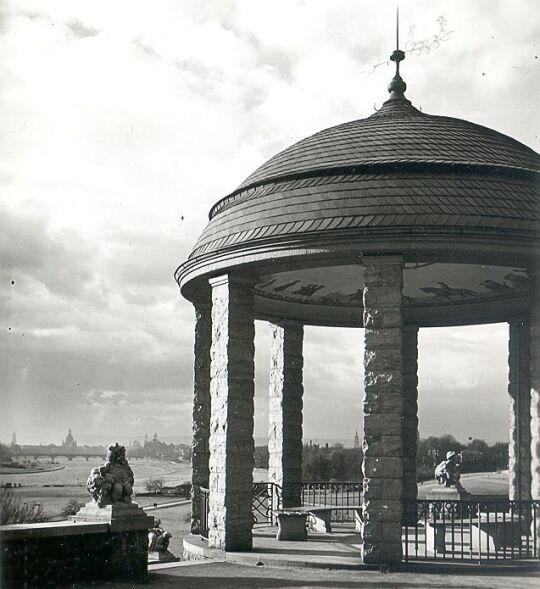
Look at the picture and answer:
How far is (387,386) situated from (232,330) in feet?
10.8

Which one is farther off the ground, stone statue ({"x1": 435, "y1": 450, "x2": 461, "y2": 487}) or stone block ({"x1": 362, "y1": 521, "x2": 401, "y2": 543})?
stone statue ({"x1": 435, "y1": 450, "x2": 461, "y2": 487})

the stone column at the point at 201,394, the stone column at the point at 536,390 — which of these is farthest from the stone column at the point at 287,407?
the stone column at the point at 536,390

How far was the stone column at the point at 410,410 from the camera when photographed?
2042 cm

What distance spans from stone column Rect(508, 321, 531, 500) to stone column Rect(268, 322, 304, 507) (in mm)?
5013

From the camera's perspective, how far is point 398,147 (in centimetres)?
1444

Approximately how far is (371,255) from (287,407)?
25.2 feet

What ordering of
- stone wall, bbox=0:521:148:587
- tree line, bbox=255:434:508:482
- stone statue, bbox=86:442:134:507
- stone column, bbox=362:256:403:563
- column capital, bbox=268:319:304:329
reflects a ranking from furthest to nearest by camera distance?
tree line, bbox=255:434:508:482 → column capital, bbox=268:319:304:329 → stone column, bbox=362:256:403:563 → stone statue, bbox=86:442:134:507 → stone wall, bbox=0:521:148:587

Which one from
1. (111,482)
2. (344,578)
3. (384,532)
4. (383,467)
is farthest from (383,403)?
(111,482)

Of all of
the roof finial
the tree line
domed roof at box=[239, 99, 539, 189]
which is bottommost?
the tree line

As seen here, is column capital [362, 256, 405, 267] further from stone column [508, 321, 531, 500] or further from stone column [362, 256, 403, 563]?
stone column [508, 321, 531, 500]

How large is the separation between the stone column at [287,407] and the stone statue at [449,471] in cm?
343

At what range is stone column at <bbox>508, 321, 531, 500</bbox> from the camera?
19.2 m

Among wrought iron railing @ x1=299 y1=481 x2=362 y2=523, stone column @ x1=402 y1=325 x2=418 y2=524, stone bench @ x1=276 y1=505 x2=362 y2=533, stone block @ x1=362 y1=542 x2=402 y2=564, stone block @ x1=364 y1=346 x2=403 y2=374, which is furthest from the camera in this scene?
wrought iron railing @ x1=299 y1=481 x2=362 y2=523

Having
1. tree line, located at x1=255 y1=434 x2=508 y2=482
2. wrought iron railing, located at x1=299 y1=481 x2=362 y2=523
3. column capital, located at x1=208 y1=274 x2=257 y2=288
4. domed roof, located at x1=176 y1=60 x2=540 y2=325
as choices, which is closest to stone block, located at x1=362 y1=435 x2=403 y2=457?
domed roof, located at x1=176 y1=60 x2=540 y2=325
